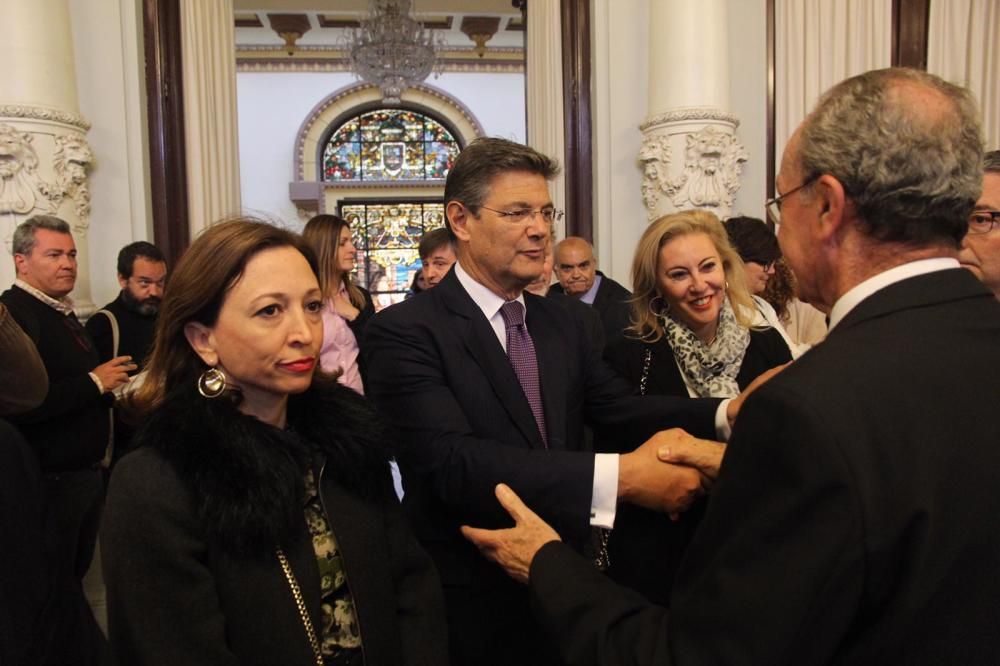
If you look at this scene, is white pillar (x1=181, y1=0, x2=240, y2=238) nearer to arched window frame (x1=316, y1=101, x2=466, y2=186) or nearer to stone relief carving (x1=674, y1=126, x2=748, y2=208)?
stone relief carving (x1=674, y1=126, x2=748, y2=208)

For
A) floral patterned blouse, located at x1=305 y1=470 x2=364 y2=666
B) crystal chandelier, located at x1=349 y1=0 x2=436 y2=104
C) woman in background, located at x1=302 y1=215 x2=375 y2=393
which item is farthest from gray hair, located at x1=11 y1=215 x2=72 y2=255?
crystal chandelier, located at x1=349 y1=0 x2=436 y2=104

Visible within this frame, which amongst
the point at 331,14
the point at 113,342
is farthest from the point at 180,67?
the point at 331,14

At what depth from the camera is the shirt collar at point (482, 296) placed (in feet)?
6.64

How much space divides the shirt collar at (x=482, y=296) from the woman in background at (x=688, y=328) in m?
0.56

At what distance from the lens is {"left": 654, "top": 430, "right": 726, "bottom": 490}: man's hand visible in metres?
1.82

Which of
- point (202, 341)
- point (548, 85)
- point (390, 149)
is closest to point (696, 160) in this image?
point (548, 85)

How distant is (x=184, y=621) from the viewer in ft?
4.44

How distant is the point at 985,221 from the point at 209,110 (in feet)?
17.4

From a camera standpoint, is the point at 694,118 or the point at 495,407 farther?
the point at 694,118

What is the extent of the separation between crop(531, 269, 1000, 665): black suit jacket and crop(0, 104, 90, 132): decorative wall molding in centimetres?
482

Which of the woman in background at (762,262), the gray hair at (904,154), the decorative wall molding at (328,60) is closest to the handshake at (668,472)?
the gray hair at (904,154)

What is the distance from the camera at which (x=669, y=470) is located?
1.82 m

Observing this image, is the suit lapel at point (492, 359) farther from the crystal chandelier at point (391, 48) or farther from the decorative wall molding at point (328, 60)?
the decorative wall molding at point (328, 60)

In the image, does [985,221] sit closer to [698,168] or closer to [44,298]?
[698,168]
